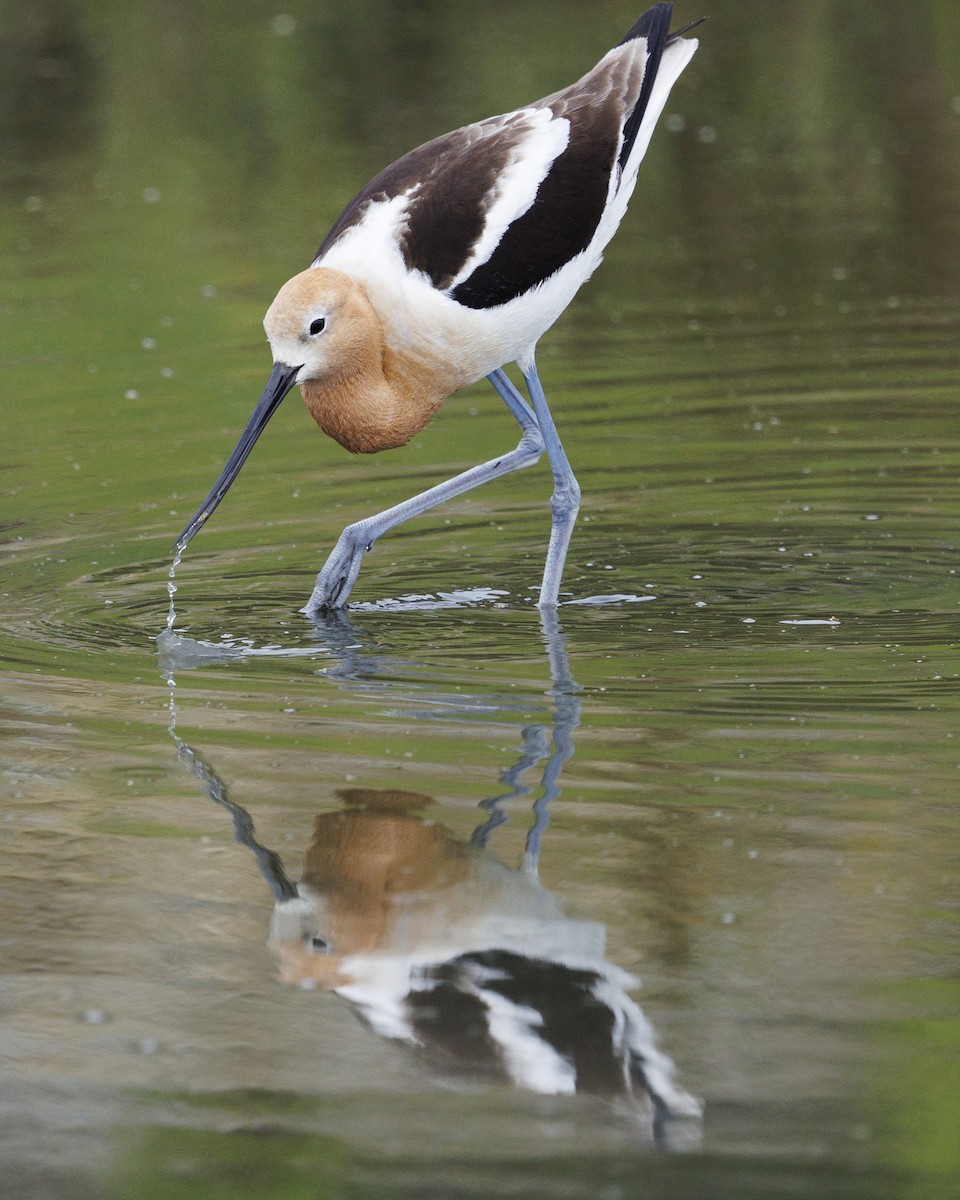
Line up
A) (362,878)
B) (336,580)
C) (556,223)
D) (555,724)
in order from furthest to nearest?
(336,580) < (556,223) < (555,724) < (362,878)

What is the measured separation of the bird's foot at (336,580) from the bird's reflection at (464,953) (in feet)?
5.99

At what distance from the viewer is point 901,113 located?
18.5 m

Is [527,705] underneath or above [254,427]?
underneath

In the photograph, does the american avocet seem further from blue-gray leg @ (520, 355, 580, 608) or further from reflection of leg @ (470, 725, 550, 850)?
reflection of leg @ (470, 725, 550, 850)

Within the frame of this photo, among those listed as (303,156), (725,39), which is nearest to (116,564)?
(303,156)

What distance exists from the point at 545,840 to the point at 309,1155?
1389 millimetres

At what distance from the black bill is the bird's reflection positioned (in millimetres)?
1612

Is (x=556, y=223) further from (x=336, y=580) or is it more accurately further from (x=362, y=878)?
(x=362, y=878)

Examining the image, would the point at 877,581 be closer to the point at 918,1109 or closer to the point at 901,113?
the point at 918,1109

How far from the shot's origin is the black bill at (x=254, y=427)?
21.0ft

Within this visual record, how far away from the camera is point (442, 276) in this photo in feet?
21.0

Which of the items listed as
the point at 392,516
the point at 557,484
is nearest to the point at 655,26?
the point at 557,484

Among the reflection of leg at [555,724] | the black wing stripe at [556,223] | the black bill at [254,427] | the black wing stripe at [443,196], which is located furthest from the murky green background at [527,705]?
the black wing stripe at [443,196]

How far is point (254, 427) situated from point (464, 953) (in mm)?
2766
